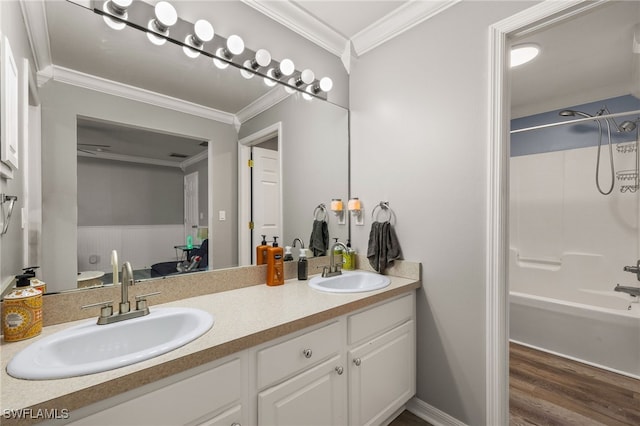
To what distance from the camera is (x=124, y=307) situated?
1097mm

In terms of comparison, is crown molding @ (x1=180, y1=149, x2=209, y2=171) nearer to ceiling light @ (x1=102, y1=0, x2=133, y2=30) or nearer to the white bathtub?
ceiling light @ (x1=102, y1=0, x2=133, y2=30)

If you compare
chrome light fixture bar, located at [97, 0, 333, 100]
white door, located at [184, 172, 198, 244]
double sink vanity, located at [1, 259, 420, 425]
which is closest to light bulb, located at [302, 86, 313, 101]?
chrome light fixture bar, located at [97, 0, 333, 100]

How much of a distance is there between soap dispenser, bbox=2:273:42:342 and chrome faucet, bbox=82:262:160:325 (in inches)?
6.9

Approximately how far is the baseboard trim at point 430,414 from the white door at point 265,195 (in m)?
1.36

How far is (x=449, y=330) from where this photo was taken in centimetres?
166

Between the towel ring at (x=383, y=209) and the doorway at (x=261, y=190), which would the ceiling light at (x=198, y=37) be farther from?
the towel ring at (x=383, y=209)

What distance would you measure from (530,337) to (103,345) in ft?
10.8

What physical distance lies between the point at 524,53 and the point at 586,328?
227 centimetres

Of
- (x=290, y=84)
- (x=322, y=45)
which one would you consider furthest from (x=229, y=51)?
(x=322, y=45)

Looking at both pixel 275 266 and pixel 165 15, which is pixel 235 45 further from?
pixel 275 266

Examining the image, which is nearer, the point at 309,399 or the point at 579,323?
the point at 309,399

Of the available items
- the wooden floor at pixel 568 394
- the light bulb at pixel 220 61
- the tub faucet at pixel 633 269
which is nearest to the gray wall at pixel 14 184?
the light bulb at pixel 220 61

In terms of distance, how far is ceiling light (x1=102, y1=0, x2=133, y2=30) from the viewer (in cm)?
122

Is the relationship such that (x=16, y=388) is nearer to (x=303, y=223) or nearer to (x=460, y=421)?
(x=303, y=223)
